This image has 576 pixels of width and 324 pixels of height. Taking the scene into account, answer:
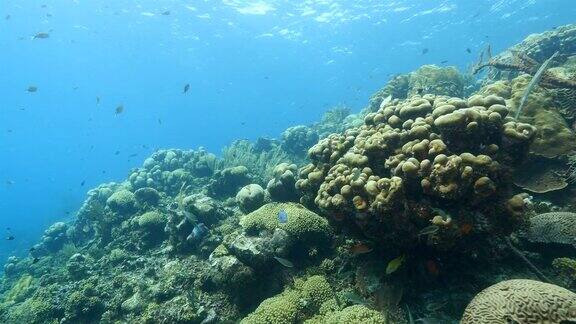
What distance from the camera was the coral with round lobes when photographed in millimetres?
4449

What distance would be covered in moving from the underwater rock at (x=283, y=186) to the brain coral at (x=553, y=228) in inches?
192

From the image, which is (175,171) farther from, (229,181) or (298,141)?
(298,141)

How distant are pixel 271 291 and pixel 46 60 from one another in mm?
79771

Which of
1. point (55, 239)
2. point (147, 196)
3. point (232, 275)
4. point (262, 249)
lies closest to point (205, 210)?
point (232, 275)

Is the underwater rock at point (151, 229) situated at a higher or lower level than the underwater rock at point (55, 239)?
higher

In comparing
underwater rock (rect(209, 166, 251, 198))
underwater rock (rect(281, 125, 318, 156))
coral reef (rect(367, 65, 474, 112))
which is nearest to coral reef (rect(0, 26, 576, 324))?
underwater rock (rect(209, 166, 251, 198))

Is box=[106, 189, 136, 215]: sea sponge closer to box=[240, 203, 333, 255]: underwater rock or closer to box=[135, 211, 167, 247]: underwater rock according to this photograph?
box=[135, 211, 167, 247]: underwater rock

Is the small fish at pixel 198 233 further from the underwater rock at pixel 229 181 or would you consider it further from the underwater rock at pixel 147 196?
the underwater rock at pixel 147 196

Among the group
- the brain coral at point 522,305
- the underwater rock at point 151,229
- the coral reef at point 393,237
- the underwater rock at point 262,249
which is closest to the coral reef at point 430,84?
the coral reef at point 393,237

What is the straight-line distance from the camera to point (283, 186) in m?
8.48

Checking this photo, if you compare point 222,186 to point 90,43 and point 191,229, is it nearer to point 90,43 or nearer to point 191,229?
point 191,229

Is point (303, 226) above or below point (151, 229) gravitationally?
above

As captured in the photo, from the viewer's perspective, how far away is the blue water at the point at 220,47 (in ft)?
136

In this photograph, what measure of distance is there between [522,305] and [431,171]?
1836mm
